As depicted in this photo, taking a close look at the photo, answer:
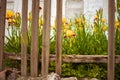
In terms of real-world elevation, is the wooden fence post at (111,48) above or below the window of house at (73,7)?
below

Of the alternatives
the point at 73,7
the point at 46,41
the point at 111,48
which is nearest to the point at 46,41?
the point at 46,41

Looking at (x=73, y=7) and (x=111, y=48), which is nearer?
(x=111, y=48)

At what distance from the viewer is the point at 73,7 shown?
5852mm

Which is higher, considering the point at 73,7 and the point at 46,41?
the point at 73,7

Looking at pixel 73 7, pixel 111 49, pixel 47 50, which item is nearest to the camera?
pixel 111 49

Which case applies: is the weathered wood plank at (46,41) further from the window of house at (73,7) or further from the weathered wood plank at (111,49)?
the window of house at (73,7)

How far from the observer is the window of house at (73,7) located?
581cm

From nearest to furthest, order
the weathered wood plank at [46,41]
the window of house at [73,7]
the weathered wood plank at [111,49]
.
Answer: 1. the weathered wood plank at [111,49]
2. the weathered wood plank at [46,41]
3. the window of house at [73,7]

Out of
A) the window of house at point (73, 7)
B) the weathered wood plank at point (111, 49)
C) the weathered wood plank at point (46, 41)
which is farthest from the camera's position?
the window of house at point (73, 7)

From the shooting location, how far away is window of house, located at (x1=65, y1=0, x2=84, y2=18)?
19.1ft

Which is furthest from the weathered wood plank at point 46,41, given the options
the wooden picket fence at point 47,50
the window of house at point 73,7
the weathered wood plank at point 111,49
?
the window of house at point 73,7

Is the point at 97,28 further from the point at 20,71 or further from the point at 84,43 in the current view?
the point at 20,71

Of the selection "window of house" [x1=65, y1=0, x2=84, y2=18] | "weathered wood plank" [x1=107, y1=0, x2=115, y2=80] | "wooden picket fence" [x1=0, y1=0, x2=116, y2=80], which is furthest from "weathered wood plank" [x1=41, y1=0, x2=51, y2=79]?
"window of house" [x1=65, y1=0, x2=84, y2=18]

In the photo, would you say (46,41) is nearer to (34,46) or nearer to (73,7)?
(34,46)
